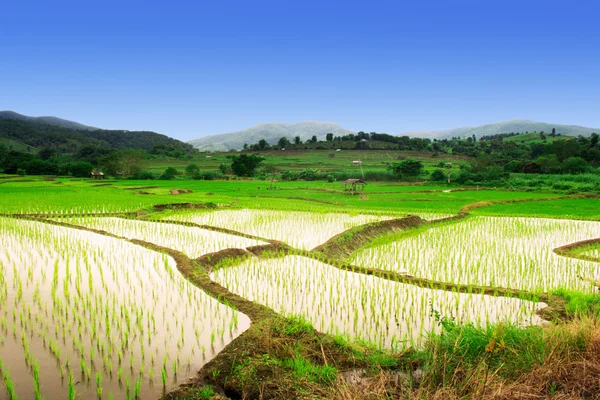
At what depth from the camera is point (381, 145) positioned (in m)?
71.8

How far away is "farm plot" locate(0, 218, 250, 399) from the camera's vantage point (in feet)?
12.3

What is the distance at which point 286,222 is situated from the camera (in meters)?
13.6

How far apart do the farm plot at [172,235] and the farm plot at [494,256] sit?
2882 millimetres

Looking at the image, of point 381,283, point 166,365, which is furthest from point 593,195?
point 166,365

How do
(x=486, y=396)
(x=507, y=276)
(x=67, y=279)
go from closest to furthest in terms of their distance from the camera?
(x=486, y=396), (x=67, y=279), (x=507, y=276)

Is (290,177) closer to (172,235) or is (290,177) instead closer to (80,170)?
(80,170)

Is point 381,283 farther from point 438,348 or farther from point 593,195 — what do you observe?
point 593,195

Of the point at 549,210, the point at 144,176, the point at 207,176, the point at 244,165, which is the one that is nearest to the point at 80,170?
the point at 144,176

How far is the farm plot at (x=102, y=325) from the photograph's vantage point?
147 inches

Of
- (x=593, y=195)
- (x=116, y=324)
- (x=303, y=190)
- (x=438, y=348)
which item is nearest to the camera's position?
(x=438, y=348)

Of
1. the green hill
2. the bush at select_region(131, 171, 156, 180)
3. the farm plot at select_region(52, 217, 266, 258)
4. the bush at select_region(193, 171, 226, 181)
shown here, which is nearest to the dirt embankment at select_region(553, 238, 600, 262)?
the farm plot at select_region(52, 217, 266, 258)

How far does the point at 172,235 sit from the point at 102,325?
19.9 feet

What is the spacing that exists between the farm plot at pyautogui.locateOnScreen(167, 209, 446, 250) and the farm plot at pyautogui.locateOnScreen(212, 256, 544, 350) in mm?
2569

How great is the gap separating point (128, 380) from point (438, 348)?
8.85 ft
